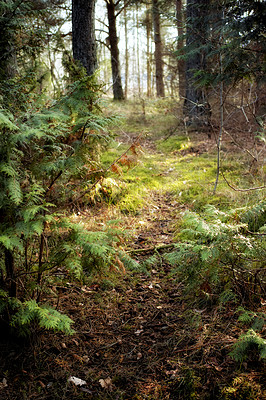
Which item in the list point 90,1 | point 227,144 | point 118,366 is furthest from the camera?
point 227,144

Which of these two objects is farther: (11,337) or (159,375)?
(11,337)

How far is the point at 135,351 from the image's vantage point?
2.58 metres

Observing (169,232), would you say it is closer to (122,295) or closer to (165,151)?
(122,295)

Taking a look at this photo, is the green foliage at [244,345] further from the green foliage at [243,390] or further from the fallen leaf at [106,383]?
the fallen leaf at [106,383]

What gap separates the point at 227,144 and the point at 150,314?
659 cm

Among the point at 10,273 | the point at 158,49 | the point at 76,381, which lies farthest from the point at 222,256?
the point at 158,49

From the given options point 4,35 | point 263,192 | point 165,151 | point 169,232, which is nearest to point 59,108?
point 4,35

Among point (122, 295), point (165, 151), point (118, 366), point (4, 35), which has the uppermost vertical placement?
point (4, 35)

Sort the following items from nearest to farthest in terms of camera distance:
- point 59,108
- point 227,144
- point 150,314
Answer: point 59,108
point 150,314
point 227,144

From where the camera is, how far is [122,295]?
3275 mm

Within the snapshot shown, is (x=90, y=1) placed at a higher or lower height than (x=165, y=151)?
higher

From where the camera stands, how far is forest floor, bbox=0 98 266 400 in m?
2.11

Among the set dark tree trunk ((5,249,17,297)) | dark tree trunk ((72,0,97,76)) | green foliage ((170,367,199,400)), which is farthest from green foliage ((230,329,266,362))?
dark tree trunk ((72,0,97,76))

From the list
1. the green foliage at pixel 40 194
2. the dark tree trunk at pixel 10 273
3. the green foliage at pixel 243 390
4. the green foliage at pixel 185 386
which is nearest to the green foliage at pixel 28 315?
the green foliage at pixel 40 194
